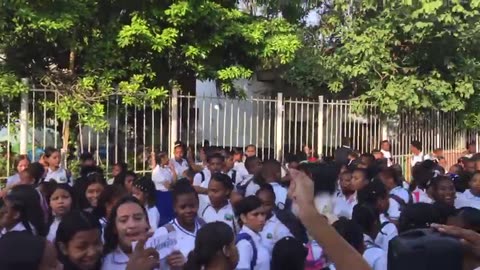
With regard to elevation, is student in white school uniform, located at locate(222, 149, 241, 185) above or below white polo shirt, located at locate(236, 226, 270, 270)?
above

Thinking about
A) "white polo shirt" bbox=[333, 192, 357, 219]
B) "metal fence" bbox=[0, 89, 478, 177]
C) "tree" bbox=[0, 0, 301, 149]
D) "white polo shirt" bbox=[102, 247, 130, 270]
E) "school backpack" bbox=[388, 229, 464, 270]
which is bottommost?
"white polo shirt" bbox=[102, 247, 130, 270]

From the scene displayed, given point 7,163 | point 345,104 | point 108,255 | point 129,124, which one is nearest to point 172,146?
point 129,124

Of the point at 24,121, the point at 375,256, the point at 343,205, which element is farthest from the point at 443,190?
the point at 24,121

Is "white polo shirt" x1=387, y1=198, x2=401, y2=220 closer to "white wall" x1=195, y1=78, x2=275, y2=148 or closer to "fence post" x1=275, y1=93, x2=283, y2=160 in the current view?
"white wall" x1=195, y1=78, x2=275, y2=148

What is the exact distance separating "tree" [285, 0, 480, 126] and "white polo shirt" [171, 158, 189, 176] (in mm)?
4821

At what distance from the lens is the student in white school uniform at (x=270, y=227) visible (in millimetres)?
4757

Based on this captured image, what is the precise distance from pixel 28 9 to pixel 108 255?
6050 mm

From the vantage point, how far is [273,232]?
16.1 feet

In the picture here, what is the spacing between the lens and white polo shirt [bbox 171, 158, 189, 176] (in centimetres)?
952

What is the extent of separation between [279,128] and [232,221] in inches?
264

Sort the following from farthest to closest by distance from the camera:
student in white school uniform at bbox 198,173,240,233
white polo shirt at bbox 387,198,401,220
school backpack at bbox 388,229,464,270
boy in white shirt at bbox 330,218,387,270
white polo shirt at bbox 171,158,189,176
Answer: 1. white polo shirt at bbox 171,158,189,176
2. white polo shirt at bbox 387,198,401,220
3. student in white school uniform at bbox 198,173,240,233
4. boy in white shirt at bbox 330,218,387,270
5. school backpack at bbox 388,229,464,270

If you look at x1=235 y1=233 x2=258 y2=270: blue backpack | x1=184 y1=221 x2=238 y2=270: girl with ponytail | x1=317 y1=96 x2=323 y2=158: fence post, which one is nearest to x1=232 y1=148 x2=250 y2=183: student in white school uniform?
x1=317 y1=96 x2=323 y2=158: fence post

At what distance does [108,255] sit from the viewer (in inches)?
149

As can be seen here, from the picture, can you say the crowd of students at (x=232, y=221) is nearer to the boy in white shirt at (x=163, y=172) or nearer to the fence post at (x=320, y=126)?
the boy in white shirt at (x=163, y=172)
